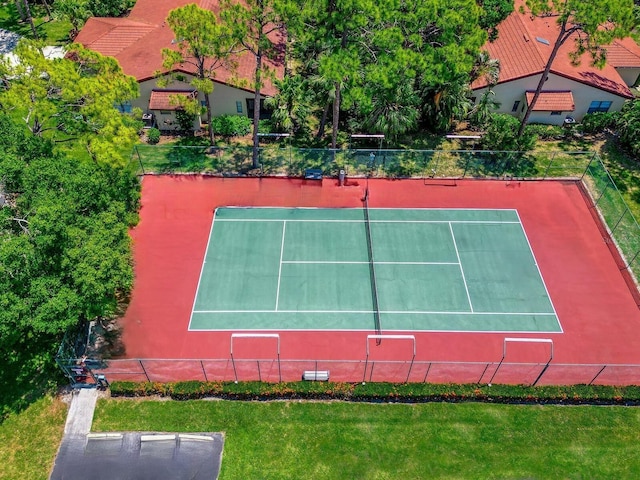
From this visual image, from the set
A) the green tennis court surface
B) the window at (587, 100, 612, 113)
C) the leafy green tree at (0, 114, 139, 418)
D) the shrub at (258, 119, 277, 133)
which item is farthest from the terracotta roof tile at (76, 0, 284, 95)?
the window at (587, 100, 612, 113)

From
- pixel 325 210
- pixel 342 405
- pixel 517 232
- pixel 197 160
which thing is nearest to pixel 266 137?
pixel 197 160

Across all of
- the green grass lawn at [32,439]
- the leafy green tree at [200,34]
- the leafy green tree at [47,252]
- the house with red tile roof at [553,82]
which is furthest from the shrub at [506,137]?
the green grass lawn at [32,439]

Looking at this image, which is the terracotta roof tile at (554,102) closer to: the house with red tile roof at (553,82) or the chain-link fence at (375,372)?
the house with red tile roof at (553,82)

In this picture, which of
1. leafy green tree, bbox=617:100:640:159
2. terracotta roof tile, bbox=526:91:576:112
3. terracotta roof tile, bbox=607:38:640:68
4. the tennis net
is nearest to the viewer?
the tennis net

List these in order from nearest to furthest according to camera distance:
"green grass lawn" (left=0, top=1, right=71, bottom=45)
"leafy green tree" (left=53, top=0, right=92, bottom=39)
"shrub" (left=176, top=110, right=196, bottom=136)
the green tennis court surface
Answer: the green tennis court surface, "shrub" (left=176, top=110, right=196, bottom=136), "leafy green tree" (left=53, top=0, right=92, bottom=39), "green grass lawn" (left=0, top=1, right=71, bottom=45)

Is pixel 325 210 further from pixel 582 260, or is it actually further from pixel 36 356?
pixel 36 356

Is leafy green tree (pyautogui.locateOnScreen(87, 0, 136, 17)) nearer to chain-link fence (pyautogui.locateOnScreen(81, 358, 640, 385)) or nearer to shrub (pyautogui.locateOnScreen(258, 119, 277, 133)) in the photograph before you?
shrub (pyautogui.locateOnScreen(258, 119, 277, 133))

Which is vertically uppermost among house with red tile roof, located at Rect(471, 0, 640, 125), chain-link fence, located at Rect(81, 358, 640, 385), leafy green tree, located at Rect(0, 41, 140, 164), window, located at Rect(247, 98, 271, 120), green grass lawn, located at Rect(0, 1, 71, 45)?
leafy green tree, located at Rect(0, 41, 140, 164)
